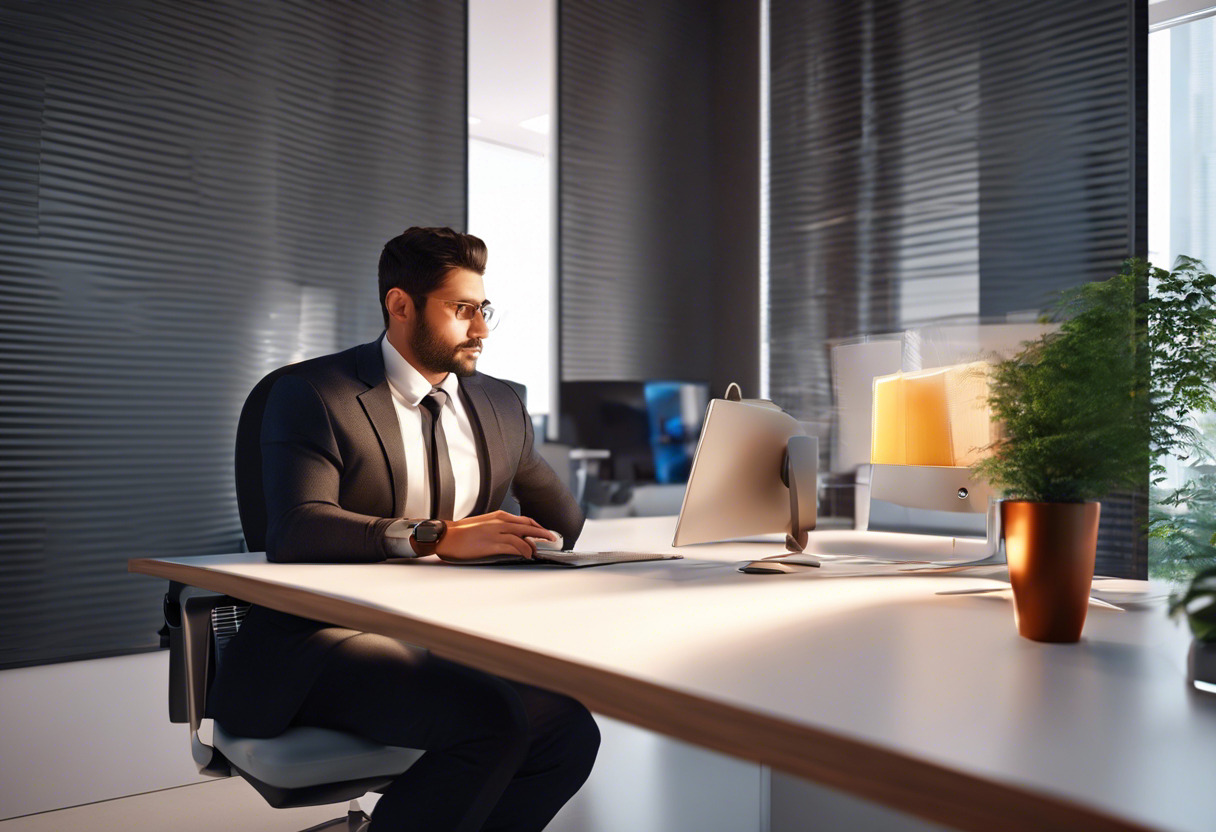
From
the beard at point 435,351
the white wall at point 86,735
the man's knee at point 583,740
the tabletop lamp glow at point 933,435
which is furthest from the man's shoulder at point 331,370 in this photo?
the white wall at point 86,735

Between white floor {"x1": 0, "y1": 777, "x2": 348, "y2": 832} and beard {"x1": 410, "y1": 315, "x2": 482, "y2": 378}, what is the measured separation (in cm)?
147

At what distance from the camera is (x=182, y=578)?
1557mm

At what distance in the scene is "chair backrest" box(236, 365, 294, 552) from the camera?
1835mm

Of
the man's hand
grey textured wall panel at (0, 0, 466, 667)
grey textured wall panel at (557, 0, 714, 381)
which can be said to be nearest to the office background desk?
the man's hand

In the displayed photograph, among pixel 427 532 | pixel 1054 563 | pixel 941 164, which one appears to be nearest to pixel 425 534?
pixel 427 532

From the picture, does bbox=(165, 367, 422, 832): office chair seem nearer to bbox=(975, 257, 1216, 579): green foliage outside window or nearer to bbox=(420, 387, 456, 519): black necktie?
bbox=(420, 387, 456, 519): black necktie

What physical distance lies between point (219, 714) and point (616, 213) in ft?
11.5

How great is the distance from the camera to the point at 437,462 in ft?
6.20

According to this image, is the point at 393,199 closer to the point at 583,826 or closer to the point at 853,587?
the point at 583,826

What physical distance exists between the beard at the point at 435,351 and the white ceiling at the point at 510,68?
231 centimetres

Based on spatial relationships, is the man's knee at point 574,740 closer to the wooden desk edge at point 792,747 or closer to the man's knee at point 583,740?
the man's knee at point 583,740

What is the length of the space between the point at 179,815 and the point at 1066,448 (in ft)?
8.80

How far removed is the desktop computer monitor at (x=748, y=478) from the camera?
65.2 inches

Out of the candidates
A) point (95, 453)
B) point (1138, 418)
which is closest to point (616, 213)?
point (95, 453)
